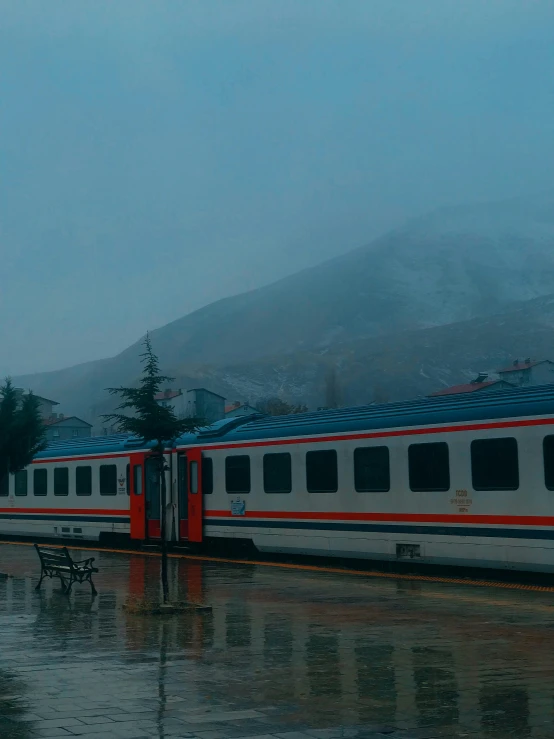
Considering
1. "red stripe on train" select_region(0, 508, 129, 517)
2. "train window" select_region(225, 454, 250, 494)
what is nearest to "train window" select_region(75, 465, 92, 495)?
"red stripe on train" select_region(0, 508, 129, 517)

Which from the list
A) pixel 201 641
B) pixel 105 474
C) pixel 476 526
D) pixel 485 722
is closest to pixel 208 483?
pixel 105 474

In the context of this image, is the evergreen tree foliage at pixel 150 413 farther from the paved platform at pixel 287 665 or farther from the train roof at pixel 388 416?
the train roof at pixel 388 416

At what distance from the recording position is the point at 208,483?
1027 inches

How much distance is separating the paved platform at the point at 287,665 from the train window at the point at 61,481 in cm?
1541

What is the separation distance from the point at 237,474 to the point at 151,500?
4461 millimetres

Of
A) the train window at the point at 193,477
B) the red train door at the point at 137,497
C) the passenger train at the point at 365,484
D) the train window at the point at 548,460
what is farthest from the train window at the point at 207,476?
the train window at the point at 548,460

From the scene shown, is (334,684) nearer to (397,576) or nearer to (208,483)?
(397,576)

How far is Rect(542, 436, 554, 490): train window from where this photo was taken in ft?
56.8

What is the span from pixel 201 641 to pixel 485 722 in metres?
4.92

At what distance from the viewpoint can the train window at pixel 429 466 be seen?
1936cm

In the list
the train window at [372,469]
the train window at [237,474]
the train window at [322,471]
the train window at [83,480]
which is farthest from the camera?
the train window at [83,480]

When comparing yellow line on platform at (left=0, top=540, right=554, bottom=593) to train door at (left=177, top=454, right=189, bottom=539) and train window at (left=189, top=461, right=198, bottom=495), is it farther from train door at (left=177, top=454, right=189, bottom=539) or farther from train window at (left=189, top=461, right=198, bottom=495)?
train window at (left=189, top=461, right=198, bottom=495)

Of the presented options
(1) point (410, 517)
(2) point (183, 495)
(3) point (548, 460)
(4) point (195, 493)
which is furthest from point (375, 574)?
(2) point (183, 495)

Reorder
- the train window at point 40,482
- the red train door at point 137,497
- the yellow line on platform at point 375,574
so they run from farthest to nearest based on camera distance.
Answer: the train window at point 40,482 → the red train door at point 137,497 → the yellow line on platform at point 375,574
